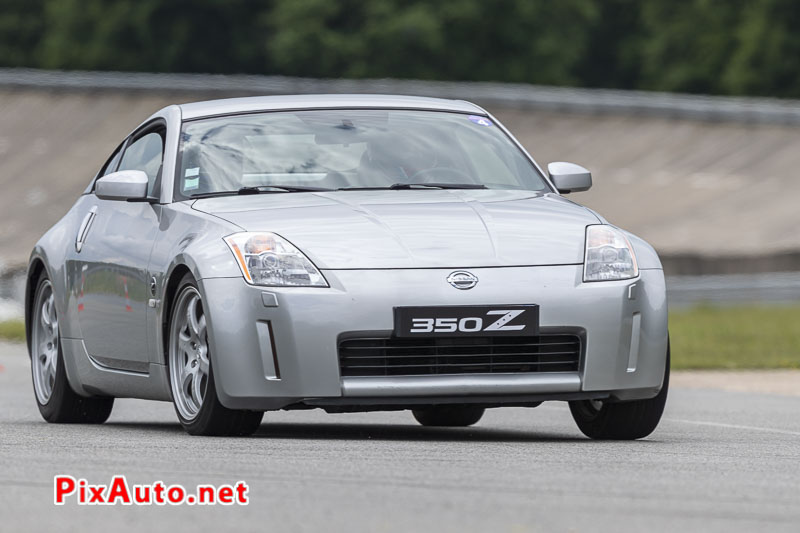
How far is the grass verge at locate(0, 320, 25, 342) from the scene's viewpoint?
92.6 ft

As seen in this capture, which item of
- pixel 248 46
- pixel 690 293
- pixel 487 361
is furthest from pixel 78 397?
pixel 248 46

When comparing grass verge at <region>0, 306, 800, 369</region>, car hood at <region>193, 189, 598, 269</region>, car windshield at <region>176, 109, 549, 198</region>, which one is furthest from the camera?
grass verge at <region>0, 306, 800, 369</region>

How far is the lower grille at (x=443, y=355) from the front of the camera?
8078 mm

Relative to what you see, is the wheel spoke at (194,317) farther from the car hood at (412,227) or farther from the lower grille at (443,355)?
the lower grille at (443,355)

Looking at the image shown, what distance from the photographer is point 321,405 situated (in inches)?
317

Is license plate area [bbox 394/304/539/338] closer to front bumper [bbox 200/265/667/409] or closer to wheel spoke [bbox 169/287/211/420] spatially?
front bumper [bbox 200/265/667/409]

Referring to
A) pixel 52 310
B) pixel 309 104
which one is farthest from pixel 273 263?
pixel 52 310

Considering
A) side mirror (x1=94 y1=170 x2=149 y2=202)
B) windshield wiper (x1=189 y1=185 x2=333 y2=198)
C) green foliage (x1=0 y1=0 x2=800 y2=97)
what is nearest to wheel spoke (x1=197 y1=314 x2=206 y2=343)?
windshield wiper (x1=189 y1=185 x2=333 y2=198)

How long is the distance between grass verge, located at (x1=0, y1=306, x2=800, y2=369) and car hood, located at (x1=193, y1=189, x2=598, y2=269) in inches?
453

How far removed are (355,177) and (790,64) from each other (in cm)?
6159

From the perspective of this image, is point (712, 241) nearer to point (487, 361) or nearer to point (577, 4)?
point (577, 4)

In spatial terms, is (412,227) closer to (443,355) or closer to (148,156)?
(443,355)

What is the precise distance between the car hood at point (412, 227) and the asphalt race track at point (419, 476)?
2.53 ft

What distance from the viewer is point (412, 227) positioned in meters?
8.30
